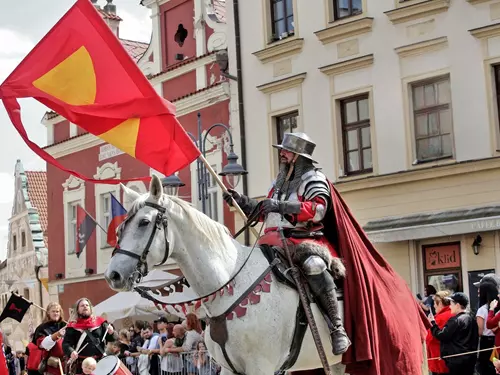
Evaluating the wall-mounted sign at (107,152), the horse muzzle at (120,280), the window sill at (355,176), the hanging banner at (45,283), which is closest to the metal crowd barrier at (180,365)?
the window sill at (355,176)

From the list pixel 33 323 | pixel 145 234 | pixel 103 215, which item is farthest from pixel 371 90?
pixel 33 323

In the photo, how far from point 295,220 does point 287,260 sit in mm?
339

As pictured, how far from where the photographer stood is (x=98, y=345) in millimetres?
13055

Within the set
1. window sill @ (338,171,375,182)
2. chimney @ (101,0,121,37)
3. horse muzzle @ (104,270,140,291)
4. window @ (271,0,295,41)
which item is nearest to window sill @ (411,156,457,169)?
window sill @ (338,171,375,182)

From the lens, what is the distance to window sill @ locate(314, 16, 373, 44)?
2094 centimetres

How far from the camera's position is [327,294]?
8.18 m

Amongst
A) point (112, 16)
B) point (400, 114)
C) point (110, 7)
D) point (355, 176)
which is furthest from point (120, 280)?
point (110, 7)

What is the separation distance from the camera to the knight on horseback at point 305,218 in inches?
319

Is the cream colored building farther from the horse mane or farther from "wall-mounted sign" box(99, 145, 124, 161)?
the horse mane

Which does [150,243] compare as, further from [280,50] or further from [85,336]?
[280,50]

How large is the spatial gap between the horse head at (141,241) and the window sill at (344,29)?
45.4ft

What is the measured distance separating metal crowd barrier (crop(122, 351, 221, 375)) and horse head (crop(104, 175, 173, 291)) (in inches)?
287

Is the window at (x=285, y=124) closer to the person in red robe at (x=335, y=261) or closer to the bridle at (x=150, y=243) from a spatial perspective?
the person in red robe at (x=335, y=261)

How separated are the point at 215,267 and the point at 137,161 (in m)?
20.1
